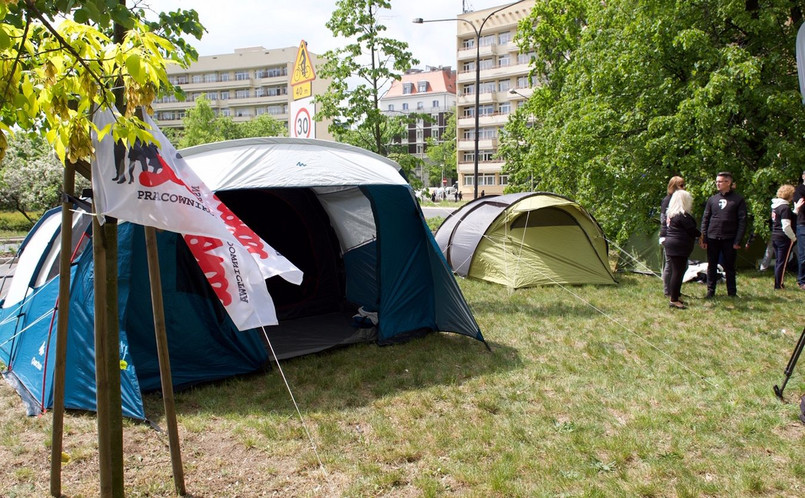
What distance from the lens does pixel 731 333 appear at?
21.4ft

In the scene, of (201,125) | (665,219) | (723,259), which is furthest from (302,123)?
(201,125)

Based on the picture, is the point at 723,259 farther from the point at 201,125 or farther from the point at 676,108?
the point at 201,125

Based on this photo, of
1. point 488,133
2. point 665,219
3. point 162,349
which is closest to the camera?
point 162,349

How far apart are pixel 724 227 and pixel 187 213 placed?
742cm

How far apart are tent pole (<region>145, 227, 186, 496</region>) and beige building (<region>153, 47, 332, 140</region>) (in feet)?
232

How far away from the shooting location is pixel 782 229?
8.83 metres

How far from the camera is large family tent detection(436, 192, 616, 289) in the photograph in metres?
9.43

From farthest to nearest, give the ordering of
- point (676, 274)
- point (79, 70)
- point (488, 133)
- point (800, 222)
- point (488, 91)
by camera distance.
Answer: point (488, 133) < point (488, 91) < point (800, 222) < point (676, 274) < point (79, 70)

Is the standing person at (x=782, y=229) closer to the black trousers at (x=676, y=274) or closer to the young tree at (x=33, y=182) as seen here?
the black trousers at (x=676, y=274)

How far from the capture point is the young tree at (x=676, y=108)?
9664mm

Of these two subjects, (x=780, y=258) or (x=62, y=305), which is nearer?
(x=62, y=305)

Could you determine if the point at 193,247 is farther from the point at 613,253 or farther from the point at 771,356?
the point at 613,253

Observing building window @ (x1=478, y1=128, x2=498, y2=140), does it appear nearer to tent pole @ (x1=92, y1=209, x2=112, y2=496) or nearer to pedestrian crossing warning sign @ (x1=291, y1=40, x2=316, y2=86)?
pedestrian crossing warning sign @ (x1=291, y1=40, x2=316, y2=86)

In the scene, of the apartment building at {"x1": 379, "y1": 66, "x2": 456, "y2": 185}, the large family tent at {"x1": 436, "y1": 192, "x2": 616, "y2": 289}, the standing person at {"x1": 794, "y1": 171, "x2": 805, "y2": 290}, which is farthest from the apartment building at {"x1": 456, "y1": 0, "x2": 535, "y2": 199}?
the standing person at {"x1": 794, "y1": 171, "x2": 805, "y2": 290}
